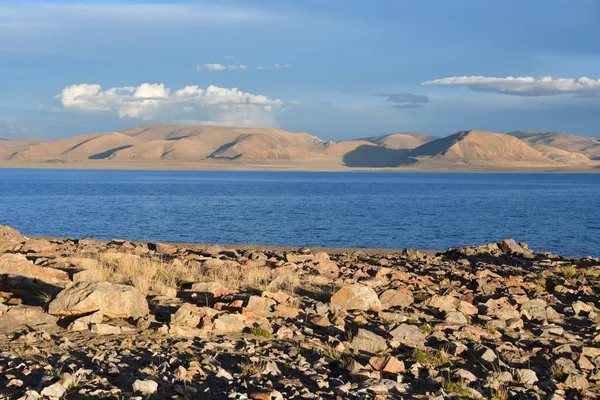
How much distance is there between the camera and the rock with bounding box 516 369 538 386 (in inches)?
309

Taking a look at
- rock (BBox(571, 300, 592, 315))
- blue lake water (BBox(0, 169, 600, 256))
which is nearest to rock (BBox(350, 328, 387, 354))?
rock (BBox(571, 300, 592, 315))

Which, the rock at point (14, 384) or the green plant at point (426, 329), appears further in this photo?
the green plant at point (426, 329)

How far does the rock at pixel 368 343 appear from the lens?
8828 mm

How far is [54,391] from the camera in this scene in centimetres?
644

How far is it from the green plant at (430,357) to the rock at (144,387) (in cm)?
331

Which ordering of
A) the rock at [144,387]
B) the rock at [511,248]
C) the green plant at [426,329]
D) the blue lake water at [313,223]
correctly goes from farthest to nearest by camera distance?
the blue lake water at [313,223], the rock at [511,248], the green plant at [426,329], the rock at [144,387]

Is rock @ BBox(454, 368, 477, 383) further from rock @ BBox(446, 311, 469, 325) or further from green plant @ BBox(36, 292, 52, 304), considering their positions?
green plant @ BBox(36, 292, 52, 304)

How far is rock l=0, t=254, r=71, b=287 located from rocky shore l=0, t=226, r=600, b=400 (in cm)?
3

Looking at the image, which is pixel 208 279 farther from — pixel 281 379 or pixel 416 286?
pixel 281 379

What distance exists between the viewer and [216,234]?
133 feet

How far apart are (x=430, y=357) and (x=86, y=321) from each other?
4533 millimetres

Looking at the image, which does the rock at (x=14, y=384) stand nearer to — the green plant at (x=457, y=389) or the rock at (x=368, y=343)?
the rock at (x=368, y=343)

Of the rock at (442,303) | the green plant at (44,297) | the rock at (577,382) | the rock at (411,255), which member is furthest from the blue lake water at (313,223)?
the rock at (577,382)

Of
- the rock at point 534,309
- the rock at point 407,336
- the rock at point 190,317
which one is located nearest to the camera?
the rock at point 407,336
